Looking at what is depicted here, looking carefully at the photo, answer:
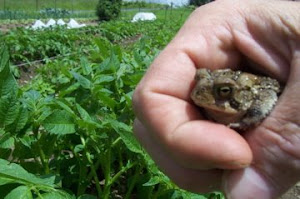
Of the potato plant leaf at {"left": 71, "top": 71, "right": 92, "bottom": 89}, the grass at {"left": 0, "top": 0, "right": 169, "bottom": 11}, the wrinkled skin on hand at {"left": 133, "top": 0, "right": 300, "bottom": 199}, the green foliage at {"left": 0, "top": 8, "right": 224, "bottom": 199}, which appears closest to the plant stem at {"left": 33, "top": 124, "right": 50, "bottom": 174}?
the green foliage at {"left": 0, "top": 8, "right": 224, "bottom": 199}

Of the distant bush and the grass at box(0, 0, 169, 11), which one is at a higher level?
the distant bush

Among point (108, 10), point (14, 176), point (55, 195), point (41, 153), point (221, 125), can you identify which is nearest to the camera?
point (221, 125)

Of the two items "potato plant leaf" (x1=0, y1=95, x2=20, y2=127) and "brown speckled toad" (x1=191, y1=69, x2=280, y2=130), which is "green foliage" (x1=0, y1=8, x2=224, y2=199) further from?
"brown speckled toad" (x1=191, y1=69, x2=280, y2=130)

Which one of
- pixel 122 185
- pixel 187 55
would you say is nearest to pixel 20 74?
pixel 122 185

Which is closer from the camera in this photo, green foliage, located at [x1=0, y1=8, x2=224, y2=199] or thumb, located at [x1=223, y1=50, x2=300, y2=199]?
thumb, located at [x1=223, y1=50, x2=300, y2=199]

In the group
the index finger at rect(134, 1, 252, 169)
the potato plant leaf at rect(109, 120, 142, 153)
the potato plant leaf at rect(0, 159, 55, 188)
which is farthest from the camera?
the potato plant leaf at rect(109, 120, 142, 153)

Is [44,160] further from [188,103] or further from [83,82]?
[188,103]

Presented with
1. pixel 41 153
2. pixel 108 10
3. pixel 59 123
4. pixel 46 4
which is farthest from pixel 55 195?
pixel 46 4
